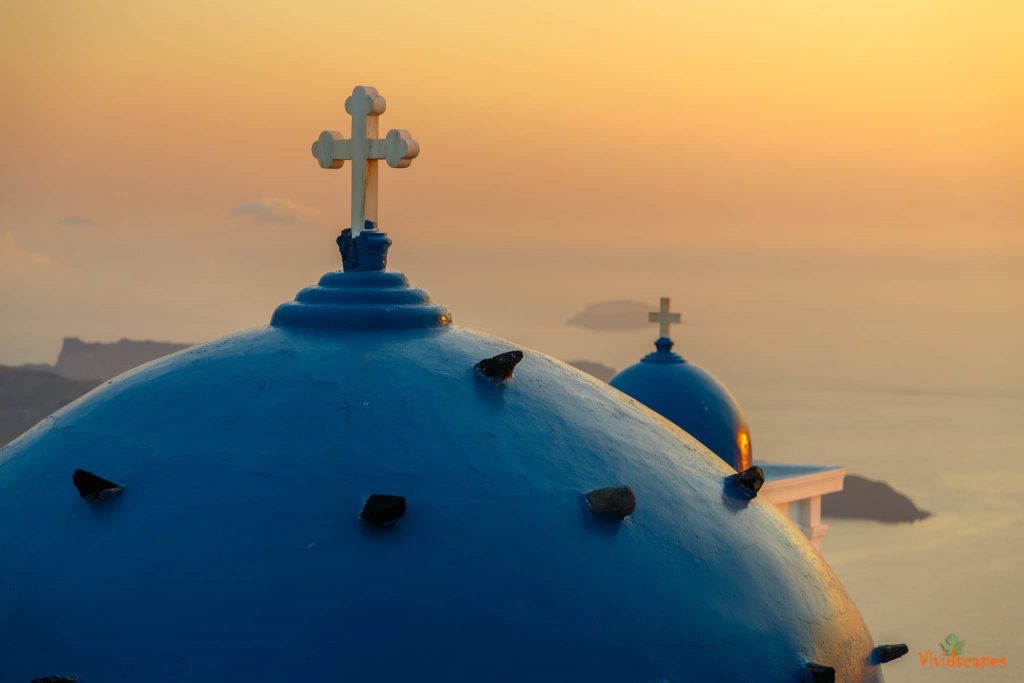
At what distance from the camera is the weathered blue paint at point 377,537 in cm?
858

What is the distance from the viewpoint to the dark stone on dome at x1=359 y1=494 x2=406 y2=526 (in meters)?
8.87

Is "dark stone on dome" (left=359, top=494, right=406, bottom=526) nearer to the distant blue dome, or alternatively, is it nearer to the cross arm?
the cross arm

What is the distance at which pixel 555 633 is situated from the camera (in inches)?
345

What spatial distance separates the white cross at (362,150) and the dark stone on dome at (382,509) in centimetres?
250

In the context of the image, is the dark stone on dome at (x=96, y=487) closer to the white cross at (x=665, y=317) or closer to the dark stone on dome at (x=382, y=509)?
the dark stone on dome at (x=382, y=509)

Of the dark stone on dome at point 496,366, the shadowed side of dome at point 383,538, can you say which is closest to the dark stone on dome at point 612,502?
the shadowed side of dome at point 383,538

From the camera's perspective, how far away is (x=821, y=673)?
31.6 feet

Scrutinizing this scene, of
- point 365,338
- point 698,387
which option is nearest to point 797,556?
point 365,338

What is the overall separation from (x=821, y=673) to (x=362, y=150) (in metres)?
4.21

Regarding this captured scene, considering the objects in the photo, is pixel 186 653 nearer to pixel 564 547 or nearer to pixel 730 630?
pixel 564 547

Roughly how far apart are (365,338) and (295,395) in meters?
0.80

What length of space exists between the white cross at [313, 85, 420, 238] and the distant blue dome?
10.0 meters

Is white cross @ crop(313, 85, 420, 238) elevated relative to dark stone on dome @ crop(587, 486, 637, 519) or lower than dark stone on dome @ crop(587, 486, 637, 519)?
elevated

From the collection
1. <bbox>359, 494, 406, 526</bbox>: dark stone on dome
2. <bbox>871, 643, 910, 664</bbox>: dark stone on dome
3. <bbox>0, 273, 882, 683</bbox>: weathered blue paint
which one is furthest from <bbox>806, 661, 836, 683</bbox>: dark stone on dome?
<bbox>359, 494, 406, 526</bbox>: dark stone on dome
